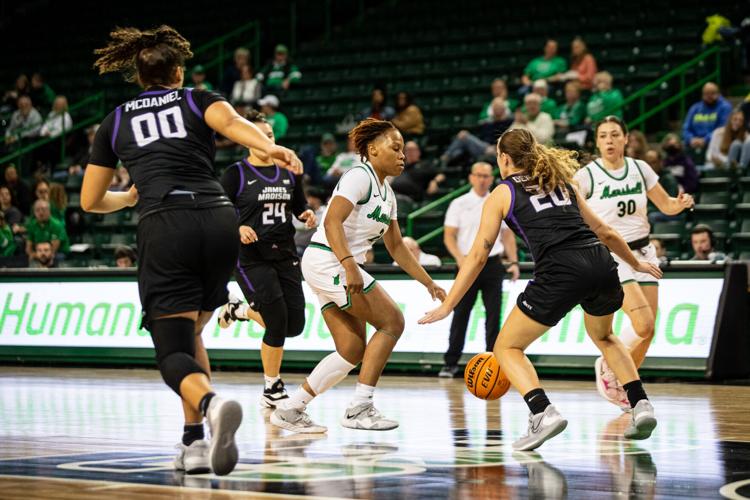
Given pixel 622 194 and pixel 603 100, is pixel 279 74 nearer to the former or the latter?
pixel 603 100

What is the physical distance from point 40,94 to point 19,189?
464 cm

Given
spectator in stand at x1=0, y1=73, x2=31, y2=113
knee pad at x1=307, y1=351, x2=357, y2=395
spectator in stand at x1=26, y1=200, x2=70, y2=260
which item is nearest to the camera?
knee pad at x1=307, y1=351, x2=357, y2=395

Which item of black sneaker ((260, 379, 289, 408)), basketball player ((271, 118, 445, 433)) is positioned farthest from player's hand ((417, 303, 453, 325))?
black sneaker ((260, 379, 289, 408))

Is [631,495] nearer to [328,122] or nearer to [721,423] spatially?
[721,423]

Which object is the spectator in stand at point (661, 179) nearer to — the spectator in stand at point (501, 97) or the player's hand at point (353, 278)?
the spectator in stand at point (501, 97)

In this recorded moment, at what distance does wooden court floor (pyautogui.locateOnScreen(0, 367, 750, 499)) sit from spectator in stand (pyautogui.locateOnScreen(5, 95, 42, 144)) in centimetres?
1321

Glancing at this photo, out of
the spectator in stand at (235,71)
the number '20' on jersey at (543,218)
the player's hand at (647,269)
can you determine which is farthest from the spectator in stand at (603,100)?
the number '20' on jersey at (543,218)

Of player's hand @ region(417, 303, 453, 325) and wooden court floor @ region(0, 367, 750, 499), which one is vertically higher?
player's hand @ region(417, 303, 453, 325)

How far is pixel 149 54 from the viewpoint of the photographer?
6.12 m

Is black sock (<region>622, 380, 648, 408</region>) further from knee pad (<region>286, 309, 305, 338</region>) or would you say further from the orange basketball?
knee pad (<region>286, 309, 305, 338</region>)

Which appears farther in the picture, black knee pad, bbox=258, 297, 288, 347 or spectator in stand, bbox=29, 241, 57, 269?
spectator in stand, bbox=29, 241, 57, 269

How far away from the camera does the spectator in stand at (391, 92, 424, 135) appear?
65.5ft

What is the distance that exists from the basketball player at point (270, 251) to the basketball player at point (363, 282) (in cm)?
150

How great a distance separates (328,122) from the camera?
22656 millimetres
